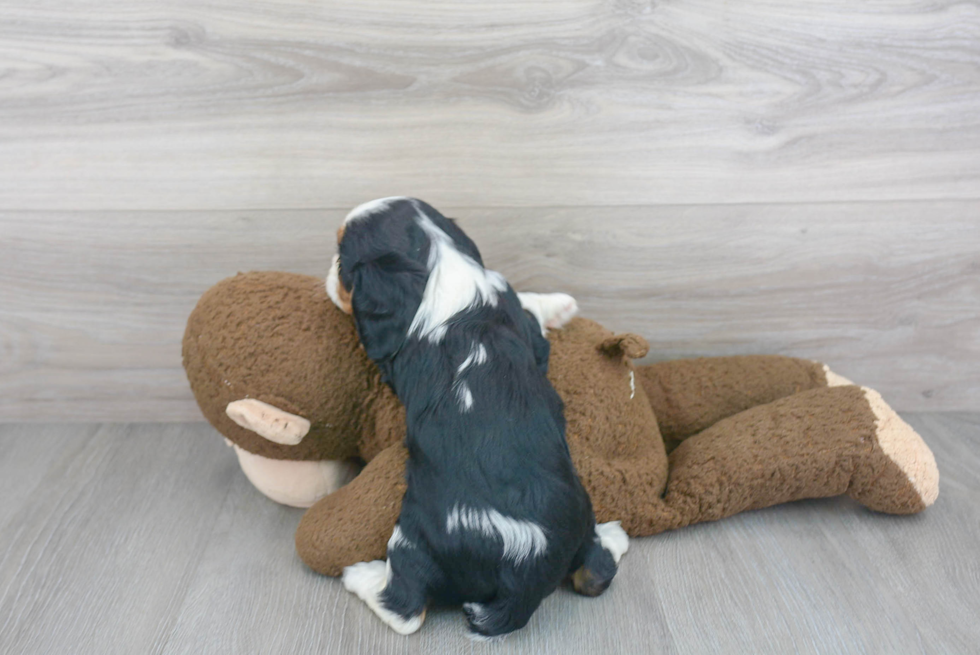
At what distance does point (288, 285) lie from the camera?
1195 mm

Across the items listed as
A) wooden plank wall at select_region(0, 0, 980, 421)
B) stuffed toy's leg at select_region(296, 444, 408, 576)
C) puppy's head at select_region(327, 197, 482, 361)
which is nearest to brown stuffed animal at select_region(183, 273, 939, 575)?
stuffed toy's leg at select_region(296, 444, 408, 576)

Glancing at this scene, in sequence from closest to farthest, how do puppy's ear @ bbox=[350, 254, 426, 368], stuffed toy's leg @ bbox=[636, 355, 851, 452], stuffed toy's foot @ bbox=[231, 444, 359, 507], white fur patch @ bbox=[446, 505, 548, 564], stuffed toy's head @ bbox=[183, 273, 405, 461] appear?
white fur patch @ bbox=[446, 505, 548, 564], puppy's ear @ bbox=[350, 254, 426, 368], stuffed toy's head @ bbox=[183, 273, 405, 461], stuffed toy's foot @ bbox=[231, 444, 359, 507], stuffed toy's leg @ bbox=[636, 355, 851, 452]

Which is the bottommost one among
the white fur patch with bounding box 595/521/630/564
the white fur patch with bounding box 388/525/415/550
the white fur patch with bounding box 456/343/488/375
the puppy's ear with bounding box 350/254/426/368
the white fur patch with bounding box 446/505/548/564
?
the white fur patch with bounding box 595/521/630/564

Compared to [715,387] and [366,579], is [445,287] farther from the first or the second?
[715,387]

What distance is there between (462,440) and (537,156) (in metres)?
0.65

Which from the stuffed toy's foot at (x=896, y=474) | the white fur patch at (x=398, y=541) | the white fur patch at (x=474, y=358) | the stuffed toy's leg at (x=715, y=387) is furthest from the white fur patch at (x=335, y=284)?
the stuffed toy's foot at (x=896, y=474)

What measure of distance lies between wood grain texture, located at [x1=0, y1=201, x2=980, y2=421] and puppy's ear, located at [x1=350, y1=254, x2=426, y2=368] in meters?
0.41

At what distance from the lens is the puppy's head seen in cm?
102

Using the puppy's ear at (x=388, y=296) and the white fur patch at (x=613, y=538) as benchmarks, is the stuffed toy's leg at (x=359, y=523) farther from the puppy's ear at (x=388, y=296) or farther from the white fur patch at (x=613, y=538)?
the white fur patch at (x=613, y=538)

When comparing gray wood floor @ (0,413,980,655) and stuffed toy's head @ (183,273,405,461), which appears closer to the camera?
gray wood floor @ (0,413,980,655)

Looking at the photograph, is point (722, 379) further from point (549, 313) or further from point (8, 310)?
point (8, 310)

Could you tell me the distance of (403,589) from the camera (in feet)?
3.23

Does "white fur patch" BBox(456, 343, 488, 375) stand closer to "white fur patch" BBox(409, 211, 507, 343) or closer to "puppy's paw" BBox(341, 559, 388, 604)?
"white fur patch" BBox(409, 211, 507, 343)

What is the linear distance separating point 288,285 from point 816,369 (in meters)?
1.02
